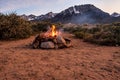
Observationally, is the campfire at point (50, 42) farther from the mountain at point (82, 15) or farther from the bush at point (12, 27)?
the mountain at point (82, 15)

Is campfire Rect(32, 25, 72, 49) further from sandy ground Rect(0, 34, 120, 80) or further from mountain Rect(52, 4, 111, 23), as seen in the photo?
mountain Rect(52, 4, 111, 23)

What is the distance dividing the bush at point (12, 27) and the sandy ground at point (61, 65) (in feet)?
18.5

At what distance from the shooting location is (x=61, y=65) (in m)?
8.09

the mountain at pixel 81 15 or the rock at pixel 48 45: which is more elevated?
the mountain at pixel 81 15

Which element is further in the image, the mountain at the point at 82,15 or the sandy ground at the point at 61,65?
the mountain at the point at 82,15

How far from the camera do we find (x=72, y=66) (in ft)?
26.1

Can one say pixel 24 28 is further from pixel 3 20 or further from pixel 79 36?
pixel 79 36

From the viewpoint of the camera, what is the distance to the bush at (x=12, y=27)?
15.6 m

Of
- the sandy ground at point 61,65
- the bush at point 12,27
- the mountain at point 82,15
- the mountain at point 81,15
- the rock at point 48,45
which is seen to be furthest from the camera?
the mountain at point 82,15

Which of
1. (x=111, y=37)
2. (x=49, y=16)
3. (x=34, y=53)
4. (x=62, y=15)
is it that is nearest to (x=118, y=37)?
(x=111, y=37)

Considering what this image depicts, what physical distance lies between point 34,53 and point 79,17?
2533 inches

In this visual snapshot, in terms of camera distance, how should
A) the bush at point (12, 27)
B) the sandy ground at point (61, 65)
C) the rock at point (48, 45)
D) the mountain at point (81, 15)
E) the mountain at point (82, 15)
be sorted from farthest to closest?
1. the mountain at point (82, 15)
2. the mountain at point (81, 15)
3. the bush at point (12, 27)
4. the rock at point (48, 45)
5. the sandy ground at point (61, 65)

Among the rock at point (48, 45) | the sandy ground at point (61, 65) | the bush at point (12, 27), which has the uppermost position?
the bush at point (12, 27)

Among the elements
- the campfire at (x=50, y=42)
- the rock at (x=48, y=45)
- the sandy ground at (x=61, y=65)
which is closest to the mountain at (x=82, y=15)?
the campfire at (x=50, y=42)
